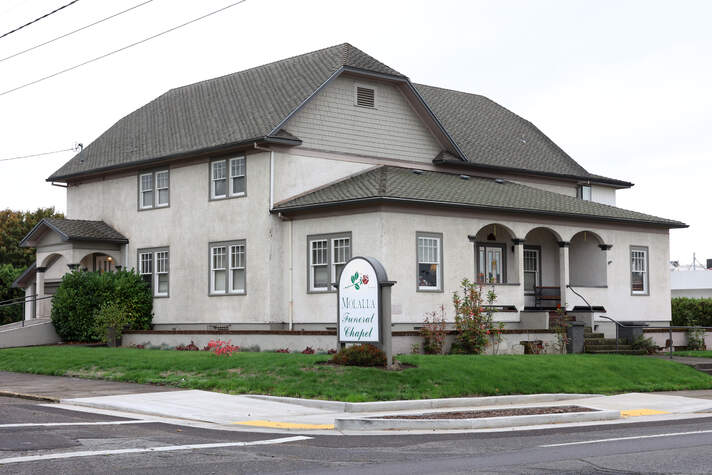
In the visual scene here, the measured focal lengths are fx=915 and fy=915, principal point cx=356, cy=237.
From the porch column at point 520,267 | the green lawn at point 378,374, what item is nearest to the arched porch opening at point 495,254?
the porch column at point 520,267

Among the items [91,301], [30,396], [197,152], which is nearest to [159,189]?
[197,152]

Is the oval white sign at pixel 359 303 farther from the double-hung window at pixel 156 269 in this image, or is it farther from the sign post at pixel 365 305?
the double-hung window at pixel 156 269

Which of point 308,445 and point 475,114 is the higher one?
point 475,114

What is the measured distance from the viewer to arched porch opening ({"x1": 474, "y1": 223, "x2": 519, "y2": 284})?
102 feet

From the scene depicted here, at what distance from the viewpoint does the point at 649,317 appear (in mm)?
33406

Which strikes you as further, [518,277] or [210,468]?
[518,277]

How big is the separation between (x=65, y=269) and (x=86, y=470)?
26.3 m

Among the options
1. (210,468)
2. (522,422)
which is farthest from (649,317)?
(210,468)

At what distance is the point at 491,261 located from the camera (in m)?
31.5

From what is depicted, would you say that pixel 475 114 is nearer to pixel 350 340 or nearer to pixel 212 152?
pixel 212 152

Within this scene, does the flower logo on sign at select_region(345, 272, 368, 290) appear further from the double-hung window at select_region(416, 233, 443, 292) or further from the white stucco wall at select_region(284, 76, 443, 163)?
the white stucco wall at select_region(284, 76, 443, 163)

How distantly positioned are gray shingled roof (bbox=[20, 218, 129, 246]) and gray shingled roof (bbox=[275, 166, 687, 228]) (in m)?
8.40

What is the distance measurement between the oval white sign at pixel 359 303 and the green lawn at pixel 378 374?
943mm

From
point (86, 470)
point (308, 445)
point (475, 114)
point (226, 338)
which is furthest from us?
point (475, 114)
